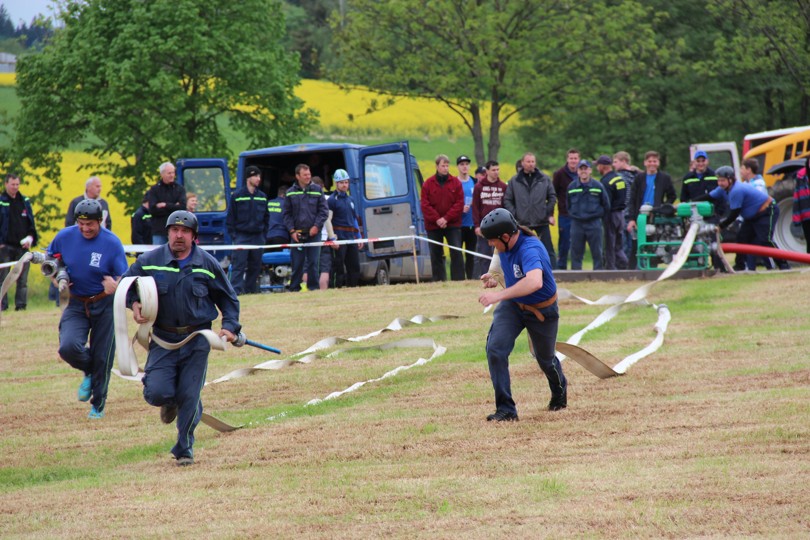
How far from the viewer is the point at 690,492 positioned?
6.96 metres

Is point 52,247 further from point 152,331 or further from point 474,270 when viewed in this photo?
point 474,270

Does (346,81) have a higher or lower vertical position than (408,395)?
higher

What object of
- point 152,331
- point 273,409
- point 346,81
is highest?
point 346,81

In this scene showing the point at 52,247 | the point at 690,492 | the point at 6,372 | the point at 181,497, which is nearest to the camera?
the point at 690,492

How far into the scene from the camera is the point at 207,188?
23.2 m

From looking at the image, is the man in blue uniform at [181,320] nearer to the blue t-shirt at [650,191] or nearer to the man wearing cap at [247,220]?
the man wearing cap at [247,220]

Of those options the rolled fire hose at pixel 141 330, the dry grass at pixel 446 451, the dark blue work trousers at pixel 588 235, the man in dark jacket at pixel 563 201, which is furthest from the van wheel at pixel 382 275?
the rolled fire hose at pixel 141 330

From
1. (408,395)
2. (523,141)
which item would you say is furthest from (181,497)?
(523,141)

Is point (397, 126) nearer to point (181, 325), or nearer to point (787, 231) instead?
point (787, 231)

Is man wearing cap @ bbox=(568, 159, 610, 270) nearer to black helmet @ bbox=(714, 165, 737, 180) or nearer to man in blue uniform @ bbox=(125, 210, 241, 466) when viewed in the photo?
black helmet @ bbox=(714, 165, 737, 180)

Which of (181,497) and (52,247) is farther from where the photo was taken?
(52,247)

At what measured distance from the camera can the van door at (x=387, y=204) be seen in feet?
72.9

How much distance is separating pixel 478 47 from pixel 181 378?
30194 mm

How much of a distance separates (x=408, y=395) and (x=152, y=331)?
297 cm
